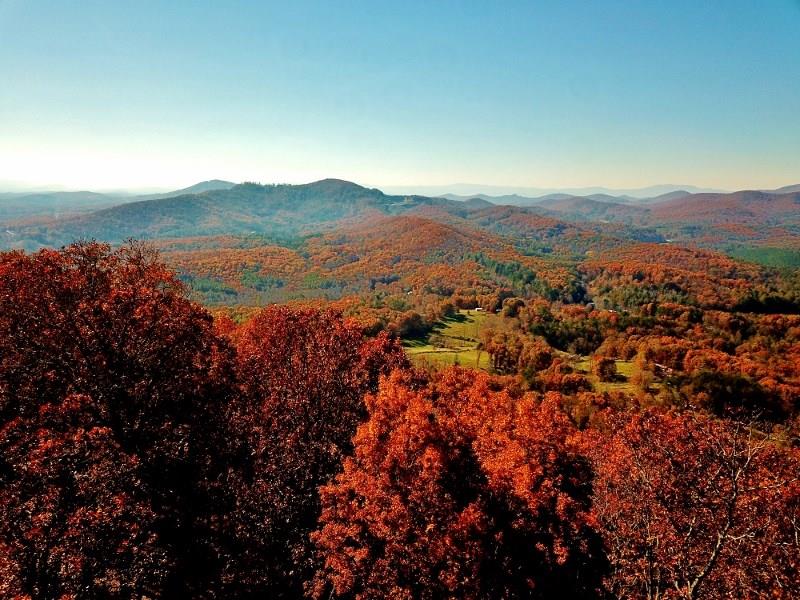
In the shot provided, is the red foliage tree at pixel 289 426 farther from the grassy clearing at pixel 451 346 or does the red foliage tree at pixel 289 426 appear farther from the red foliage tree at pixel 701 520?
the grassy clearing at pixel 451 346

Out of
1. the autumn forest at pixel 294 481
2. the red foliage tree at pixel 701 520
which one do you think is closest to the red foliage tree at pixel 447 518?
the autumn forest at pixel 294 481

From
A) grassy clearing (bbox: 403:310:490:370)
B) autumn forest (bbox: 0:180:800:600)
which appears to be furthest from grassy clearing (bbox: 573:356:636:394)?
autumn forest (bbox: 0:180:800:600)

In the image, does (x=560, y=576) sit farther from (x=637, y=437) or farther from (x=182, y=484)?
(x=182, y=484)

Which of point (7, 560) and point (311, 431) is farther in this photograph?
point (311, 431)

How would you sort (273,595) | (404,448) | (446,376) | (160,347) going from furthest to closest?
(446,376) < (160,347) < (404,448) < (273,595)

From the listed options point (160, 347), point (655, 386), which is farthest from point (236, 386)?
point (655, 386)

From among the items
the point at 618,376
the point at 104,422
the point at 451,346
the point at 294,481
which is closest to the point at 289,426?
the point at 294,481

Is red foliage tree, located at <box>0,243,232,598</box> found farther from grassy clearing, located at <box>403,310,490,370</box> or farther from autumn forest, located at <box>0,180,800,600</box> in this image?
grassy clearing, located at <box>403,310,490,370</box>
